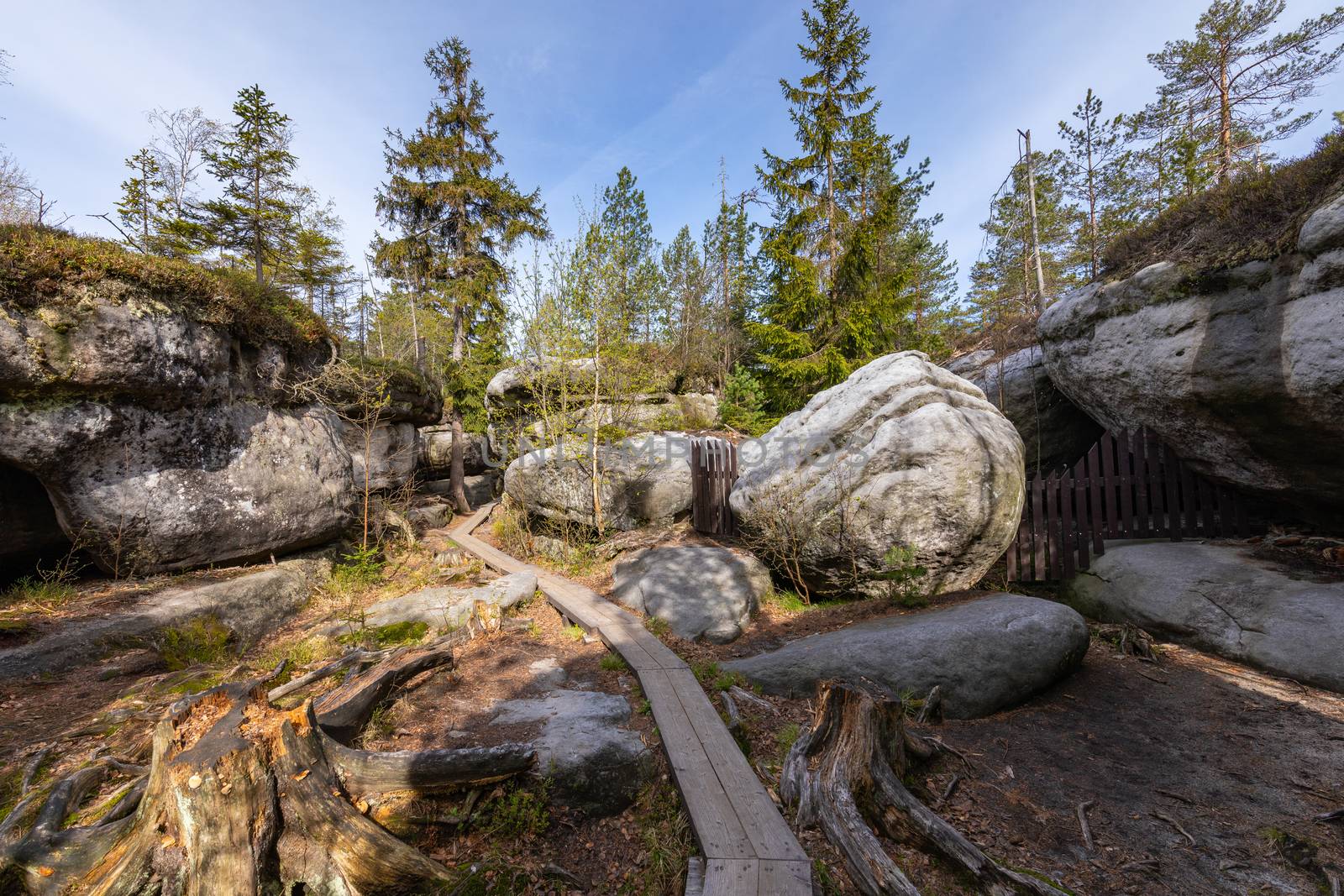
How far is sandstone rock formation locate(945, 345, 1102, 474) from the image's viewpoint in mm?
10164

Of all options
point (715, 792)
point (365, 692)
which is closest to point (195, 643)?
point (365, 692)

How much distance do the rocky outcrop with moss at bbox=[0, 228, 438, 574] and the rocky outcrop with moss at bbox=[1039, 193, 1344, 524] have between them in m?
14.7

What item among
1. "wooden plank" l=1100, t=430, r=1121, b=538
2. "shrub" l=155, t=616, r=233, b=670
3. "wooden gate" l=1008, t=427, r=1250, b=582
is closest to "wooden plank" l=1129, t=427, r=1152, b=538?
"wooden gate" l=1008, t=427, r=1250, b=582

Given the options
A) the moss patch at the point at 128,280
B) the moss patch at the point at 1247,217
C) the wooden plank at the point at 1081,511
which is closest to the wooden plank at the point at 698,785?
the wooden plank at the point at 1081,511

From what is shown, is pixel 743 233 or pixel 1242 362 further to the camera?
pixel 743 233

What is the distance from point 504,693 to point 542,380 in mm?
8461

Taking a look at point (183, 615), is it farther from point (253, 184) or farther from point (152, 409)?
point (253, 184)

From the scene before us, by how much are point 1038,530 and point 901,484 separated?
8.87ft

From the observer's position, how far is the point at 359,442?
1395 cm

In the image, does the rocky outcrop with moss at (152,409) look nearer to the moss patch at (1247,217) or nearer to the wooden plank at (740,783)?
Result: the wooden plank at (740,783)

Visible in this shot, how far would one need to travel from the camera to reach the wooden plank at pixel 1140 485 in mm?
7436

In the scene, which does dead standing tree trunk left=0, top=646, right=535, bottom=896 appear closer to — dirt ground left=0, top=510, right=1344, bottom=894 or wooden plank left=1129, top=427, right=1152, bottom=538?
dirt ground left=0, top=510, right=1344, bottom=894

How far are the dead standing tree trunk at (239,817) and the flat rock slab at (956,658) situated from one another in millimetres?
3415

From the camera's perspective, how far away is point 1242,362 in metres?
6.22
